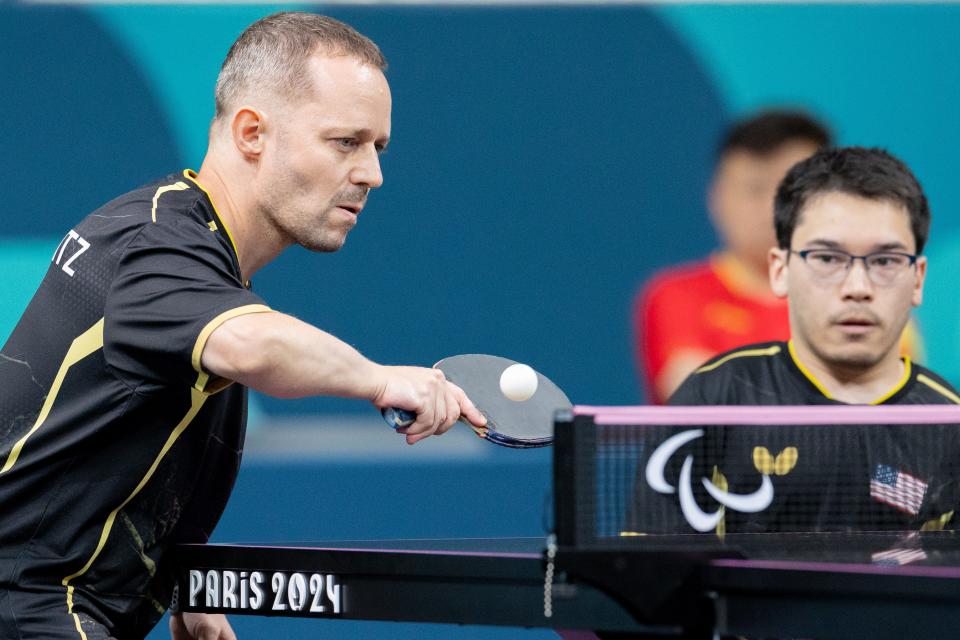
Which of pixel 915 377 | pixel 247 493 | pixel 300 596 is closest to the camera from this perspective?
pixel 300 596

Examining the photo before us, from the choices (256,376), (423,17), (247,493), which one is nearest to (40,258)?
(247,493)

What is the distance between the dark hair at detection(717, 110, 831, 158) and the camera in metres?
6.04

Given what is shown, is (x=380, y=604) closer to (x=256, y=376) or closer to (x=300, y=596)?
(x=300, y=596)

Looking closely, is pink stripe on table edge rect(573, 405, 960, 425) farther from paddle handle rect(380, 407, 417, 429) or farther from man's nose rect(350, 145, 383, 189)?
man's nose rect(350, 145, 383, 189)

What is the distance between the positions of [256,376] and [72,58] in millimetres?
4020

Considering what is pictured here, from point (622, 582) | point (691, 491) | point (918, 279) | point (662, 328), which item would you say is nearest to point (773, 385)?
point (918, 279)

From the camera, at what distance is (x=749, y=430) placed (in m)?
2.85

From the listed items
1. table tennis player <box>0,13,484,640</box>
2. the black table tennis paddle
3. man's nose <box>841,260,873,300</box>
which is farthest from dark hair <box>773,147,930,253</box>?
table tennis player <box>0,13,484,640</box>

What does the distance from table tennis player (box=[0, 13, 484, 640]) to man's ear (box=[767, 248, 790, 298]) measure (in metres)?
1.27

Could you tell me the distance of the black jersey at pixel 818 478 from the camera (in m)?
2.66

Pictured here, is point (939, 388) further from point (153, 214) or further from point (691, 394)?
point (153, 214)

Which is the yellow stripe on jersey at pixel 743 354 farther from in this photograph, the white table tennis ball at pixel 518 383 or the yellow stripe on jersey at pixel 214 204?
the yellow stripe on jersey at pixel 214 204

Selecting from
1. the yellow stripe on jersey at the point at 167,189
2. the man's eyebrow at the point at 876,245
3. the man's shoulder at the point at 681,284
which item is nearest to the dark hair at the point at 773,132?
the man's shoulder at the point at 681,284

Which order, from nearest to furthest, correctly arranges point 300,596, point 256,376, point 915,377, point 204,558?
1. point 256,376
2. point 300,596
3. point 204,558
4. point 915,377
